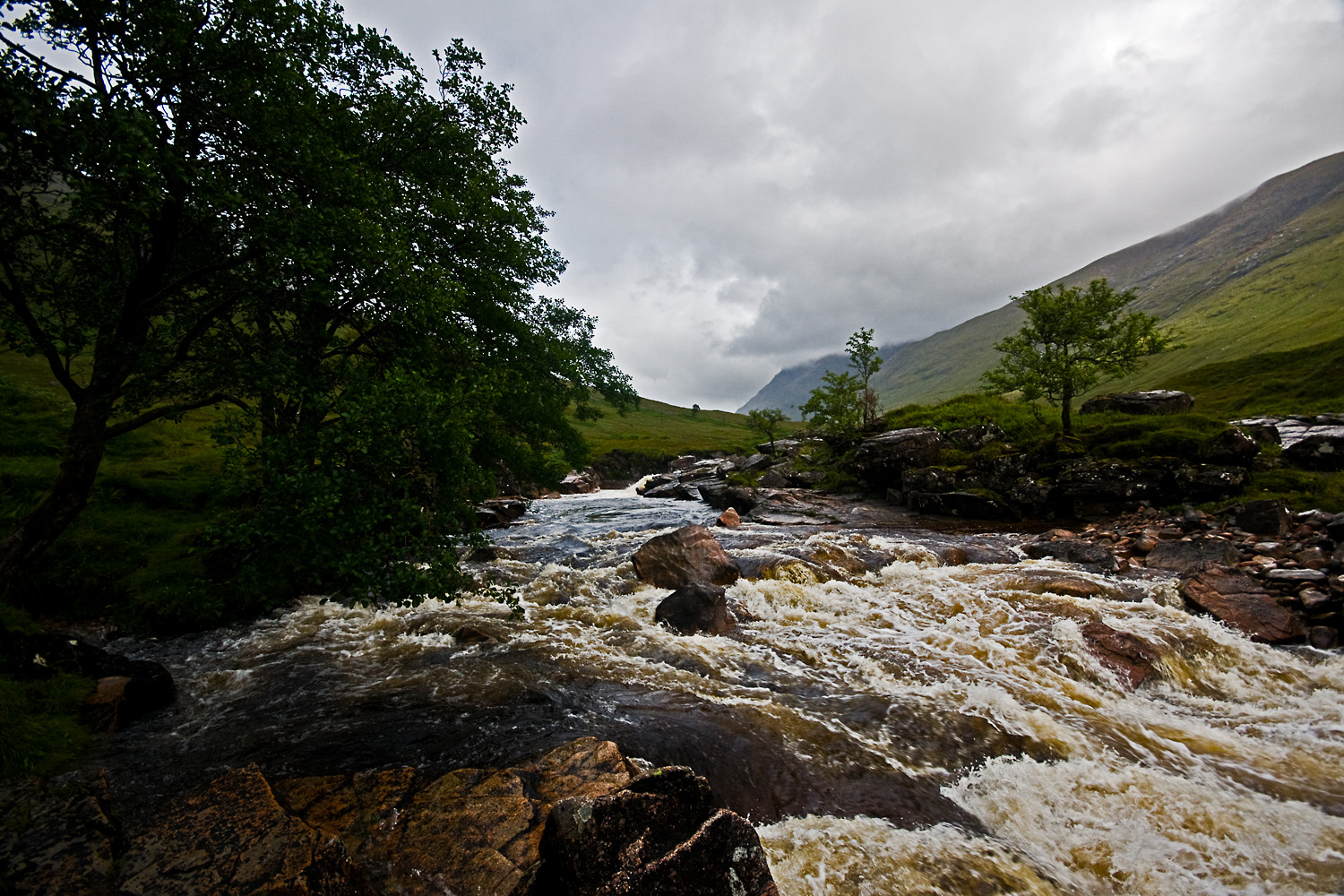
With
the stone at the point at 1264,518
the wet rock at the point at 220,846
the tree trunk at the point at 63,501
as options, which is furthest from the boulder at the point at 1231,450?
the tree trunk at the point at 63,501

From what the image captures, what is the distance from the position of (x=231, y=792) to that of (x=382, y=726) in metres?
3.68

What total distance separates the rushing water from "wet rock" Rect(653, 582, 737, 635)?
523 millimetres

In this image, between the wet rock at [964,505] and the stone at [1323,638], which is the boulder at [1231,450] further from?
the stone at [1323,638]

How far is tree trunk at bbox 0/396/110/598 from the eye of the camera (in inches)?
368

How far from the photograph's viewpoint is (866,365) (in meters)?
57.8

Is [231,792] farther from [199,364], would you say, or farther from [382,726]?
[199,364]

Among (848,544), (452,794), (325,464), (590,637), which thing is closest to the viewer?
(452,794)

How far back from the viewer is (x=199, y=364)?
9.53 m

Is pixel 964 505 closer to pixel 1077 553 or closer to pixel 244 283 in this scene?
pixel 1077 553

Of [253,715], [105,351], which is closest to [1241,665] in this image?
[253,715]

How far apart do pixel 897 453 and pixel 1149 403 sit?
22.2m

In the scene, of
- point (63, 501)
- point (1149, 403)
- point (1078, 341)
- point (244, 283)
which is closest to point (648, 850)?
point (244, 283)

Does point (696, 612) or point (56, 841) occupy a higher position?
point (56, 841)

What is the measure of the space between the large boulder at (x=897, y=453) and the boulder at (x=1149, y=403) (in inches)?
665
